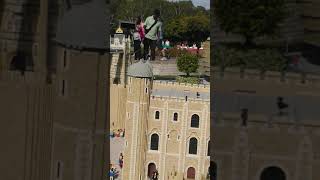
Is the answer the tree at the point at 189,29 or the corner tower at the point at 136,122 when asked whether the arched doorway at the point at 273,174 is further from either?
the corner tower at the point at 136,122

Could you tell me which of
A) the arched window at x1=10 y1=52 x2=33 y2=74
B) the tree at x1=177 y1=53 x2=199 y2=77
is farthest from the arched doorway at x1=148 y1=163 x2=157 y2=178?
the arched window at x1=10 y1=52 x2=33 y2=74

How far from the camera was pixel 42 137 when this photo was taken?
1633 mm

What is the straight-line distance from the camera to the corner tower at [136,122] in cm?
273

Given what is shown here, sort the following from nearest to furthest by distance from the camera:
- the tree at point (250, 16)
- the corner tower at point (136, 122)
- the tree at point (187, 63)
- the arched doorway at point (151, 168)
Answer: the tree at point (250, 16)
the tree at point (187, 63)
the corner tower at point (136, 122)
the arched doorway at point (151, 168)

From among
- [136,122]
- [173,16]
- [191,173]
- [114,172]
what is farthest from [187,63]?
[136,122]

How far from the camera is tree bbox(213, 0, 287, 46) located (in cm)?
145

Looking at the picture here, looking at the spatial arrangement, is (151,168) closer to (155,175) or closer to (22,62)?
(155,175)

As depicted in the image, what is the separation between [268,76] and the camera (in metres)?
1.46

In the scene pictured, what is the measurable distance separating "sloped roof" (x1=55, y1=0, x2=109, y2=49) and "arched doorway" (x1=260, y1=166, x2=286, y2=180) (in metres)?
0.49

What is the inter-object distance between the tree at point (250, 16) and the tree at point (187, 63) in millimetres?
456

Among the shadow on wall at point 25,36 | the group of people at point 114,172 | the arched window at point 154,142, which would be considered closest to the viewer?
the shadow on wall at point 25,36

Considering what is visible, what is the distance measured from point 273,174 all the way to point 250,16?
0.37 m

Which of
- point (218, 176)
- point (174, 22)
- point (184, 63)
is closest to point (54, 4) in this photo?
point (174, 22)

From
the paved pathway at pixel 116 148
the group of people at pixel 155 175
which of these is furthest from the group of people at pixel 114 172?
the group of people at pixel 155 175
